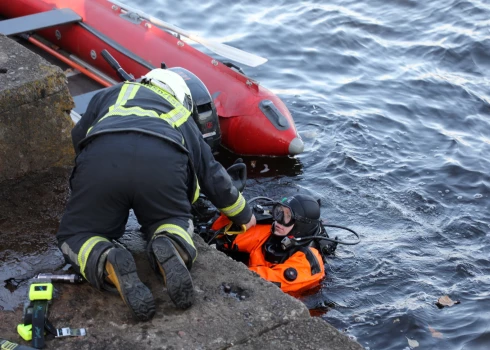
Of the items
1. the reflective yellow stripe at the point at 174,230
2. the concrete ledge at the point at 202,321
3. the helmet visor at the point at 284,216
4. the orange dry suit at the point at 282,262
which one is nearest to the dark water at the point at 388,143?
the orange dry suit at the point at 282,262

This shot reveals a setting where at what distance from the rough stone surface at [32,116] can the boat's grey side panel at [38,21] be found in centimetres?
302

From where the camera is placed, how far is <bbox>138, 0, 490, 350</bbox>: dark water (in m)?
5.60

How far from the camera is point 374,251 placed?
6203mm

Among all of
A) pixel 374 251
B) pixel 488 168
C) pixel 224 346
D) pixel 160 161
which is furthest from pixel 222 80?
pixel 224 346

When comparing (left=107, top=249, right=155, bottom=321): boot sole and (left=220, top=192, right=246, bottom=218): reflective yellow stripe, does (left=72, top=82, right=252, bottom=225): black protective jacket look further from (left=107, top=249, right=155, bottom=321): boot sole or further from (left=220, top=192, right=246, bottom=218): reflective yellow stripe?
(left=107, top=249, right=155, bottom=321): boot sole

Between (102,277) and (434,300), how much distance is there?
3.15 metres

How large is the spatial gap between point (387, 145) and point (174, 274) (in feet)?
16.9

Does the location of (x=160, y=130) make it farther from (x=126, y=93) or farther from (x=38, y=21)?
(x=38, y=21)

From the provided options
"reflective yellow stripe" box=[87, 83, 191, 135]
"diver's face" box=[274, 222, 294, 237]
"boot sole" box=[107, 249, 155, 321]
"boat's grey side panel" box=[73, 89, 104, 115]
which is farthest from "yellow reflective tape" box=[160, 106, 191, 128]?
"boat's grey side panel" box=[73, 89, 104, 115]

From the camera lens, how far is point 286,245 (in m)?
5.16

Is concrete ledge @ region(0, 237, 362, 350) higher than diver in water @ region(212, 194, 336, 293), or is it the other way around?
concrete ledge @ region(0, 237, 362, 350)

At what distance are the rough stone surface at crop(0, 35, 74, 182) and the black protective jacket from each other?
562mm

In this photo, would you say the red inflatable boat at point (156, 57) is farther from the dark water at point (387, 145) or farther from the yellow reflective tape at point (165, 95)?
the yellow reflective tape at point (165, 95)

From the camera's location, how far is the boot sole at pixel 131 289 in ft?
11.1
